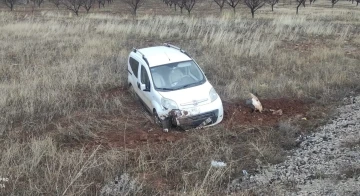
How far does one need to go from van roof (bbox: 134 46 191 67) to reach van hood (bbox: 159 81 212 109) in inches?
40.5

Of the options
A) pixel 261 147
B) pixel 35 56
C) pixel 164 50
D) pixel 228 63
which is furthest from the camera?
pixel 35 56

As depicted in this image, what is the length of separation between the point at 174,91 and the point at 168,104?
16.0 inches

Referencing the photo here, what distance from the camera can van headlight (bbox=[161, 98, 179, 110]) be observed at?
294 inches

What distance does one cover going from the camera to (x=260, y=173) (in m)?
5.72

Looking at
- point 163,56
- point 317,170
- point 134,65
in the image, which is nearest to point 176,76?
point 163,56

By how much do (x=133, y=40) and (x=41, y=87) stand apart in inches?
326

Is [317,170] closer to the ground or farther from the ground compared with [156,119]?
farther from the ground

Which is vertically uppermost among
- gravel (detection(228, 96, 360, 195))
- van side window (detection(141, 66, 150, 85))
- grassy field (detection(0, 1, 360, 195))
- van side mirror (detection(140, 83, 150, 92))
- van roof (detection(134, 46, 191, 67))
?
van roof (detection(134, 46, 191, 67))

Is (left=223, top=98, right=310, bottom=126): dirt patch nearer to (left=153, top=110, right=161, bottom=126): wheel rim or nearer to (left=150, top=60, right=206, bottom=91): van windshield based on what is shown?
(left=150, top=60, right=206, bottom=91): van windshield

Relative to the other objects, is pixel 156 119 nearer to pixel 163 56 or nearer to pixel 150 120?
pixel 150 120

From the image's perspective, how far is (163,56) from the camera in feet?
28.5

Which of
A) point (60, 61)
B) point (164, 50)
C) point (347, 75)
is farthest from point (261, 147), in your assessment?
point (60, 61)

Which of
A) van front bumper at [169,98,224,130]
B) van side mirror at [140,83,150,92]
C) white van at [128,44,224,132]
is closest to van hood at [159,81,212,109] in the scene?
white van at [128,44,224,132]

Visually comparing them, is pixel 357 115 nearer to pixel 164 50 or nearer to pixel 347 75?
pixel 347 75
